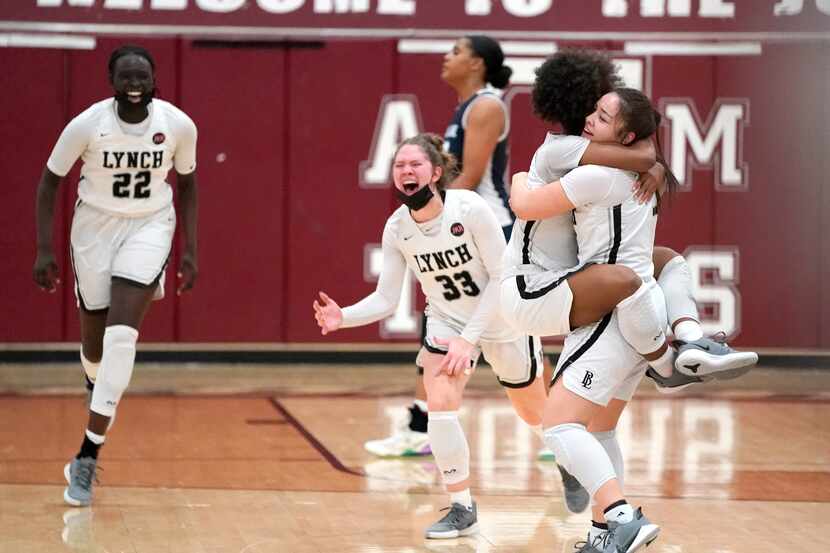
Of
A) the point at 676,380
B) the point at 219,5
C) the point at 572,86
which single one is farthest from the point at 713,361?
the point at 219,5

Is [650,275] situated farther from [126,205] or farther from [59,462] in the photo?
[59,462]

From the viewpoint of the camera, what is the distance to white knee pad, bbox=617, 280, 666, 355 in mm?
4617

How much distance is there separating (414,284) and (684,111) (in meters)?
2.34

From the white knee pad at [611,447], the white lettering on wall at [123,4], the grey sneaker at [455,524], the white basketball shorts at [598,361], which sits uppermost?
the white lettering on wall at [123,4]

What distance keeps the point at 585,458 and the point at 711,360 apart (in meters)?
0.50

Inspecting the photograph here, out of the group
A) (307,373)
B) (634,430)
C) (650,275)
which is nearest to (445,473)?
(650,275)

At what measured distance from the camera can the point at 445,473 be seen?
5395 mm

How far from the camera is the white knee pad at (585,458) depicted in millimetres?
4570

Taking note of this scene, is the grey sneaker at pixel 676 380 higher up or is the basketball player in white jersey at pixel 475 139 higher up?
the basketball player in white jersey at pixel 475 139

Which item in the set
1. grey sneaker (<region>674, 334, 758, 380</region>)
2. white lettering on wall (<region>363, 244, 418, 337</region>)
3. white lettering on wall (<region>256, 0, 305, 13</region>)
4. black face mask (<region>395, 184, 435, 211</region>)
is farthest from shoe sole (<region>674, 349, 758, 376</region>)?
white lettering on wall (<region>256, 0, 305, 13</region>)

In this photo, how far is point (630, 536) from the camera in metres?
→ 4.45

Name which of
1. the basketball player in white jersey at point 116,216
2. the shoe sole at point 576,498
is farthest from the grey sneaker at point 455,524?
the basketball player in white jersey at point 116,216

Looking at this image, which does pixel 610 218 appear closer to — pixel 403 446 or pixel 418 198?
pixel 418 198

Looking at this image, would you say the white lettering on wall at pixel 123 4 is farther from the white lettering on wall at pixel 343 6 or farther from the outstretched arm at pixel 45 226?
the outstretched arm at pixel 45 226
